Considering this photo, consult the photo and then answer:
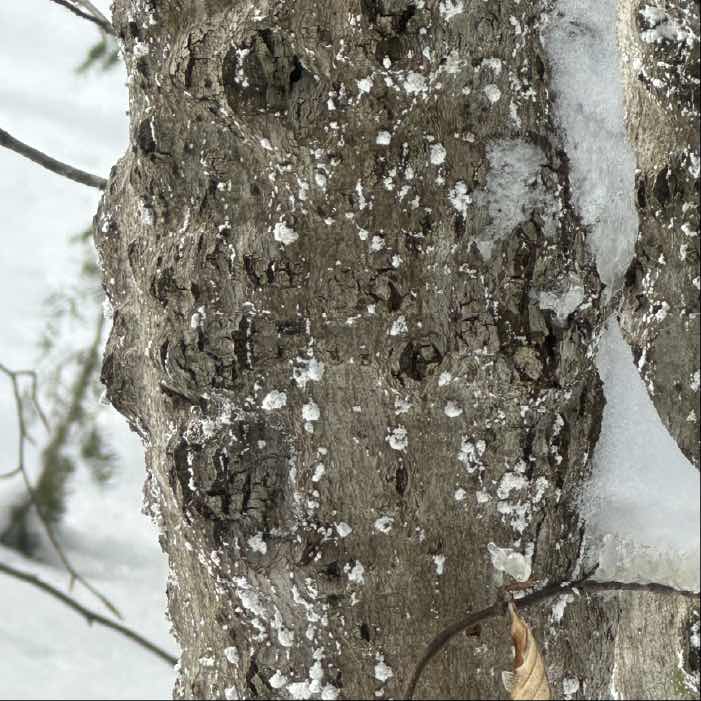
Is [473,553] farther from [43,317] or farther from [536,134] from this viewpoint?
[43,317]

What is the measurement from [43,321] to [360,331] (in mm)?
1904

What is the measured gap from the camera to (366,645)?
557 mm

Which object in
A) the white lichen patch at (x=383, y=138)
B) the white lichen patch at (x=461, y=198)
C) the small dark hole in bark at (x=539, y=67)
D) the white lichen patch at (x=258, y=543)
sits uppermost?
the small dark hole in bark at (x=539, y=67)

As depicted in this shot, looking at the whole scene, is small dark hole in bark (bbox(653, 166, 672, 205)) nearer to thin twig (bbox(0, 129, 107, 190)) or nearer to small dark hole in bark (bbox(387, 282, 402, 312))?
small dark hole in bark (bbox(387, 282, 402, 312))

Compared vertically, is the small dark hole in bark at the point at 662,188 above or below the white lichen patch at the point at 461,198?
above

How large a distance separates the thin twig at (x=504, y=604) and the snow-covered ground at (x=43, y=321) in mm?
1673

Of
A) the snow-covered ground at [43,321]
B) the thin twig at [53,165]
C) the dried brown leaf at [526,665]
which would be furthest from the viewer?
the snow-covered ground at [43,321]

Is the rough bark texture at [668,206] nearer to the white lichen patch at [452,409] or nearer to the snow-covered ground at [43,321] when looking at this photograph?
the white lichen patch at [452,409]

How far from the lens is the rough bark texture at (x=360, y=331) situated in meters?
0.53

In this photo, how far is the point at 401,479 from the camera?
1.81 feet

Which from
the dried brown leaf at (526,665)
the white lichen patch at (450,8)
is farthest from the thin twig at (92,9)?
the dried brown leaf at (526,665)

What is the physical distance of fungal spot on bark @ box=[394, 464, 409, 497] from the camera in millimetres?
550

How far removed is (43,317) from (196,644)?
1789 millimetres

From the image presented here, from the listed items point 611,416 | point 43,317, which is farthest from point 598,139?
point 43,317
